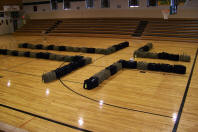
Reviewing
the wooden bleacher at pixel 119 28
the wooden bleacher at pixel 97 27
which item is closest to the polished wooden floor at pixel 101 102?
the wooden bleacher at pixel 119 28

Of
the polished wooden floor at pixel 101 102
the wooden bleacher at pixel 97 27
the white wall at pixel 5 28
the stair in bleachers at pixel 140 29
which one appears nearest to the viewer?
the polished wooden floor at pixel 101 102

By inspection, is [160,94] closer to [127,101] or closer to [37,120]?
[127,101]

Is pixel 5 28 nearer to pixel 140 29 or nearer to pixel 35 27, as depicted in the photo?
pixel 35 27

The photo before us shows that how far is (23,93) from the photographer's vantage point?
6.32 meters

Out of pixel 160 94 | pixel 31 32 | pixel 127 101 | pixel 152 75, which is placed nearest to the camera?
pixel 127 101

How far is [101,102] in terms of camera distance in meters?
5.54

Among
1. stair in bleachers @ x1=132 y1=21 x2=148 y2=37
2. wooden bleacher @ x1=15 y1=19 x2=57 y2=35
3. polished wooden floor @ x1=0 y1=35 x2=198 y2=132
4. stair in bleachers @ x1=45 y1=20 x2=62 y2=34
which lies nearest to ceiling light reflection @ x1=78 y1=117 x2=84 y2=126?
polished wooden floor @ x1=0 y1=35 x2=198 y2=132

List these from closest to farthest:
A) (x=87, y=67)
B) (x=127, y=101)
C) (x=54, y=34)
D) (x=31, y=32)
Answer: (x=127, y=101)
(x=87, y=67)
(x=54, y=34)
(x=31, y=32)

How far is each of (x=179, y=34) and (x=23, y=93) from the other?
12872mm

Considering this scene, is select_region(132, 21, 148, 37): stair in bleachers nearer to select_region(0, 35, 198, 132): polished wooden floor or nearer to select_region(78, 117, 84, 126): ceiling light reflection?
select_region(0, 35, 198, 132): polished wooden floor

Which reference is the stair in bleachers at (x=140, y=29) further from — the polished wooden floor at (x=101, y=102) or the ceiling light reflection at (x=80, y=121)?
the ceiling light reflection at (x=80, y=121)

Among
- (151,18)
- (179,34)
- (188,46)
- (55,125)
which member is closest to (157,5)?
(151,18)

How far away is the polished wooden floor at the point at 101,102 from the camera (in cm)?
444

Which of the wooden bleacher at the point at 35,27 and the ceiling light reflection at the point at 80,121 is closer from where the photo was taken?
the ceiling light reflection at the point at 80,121
